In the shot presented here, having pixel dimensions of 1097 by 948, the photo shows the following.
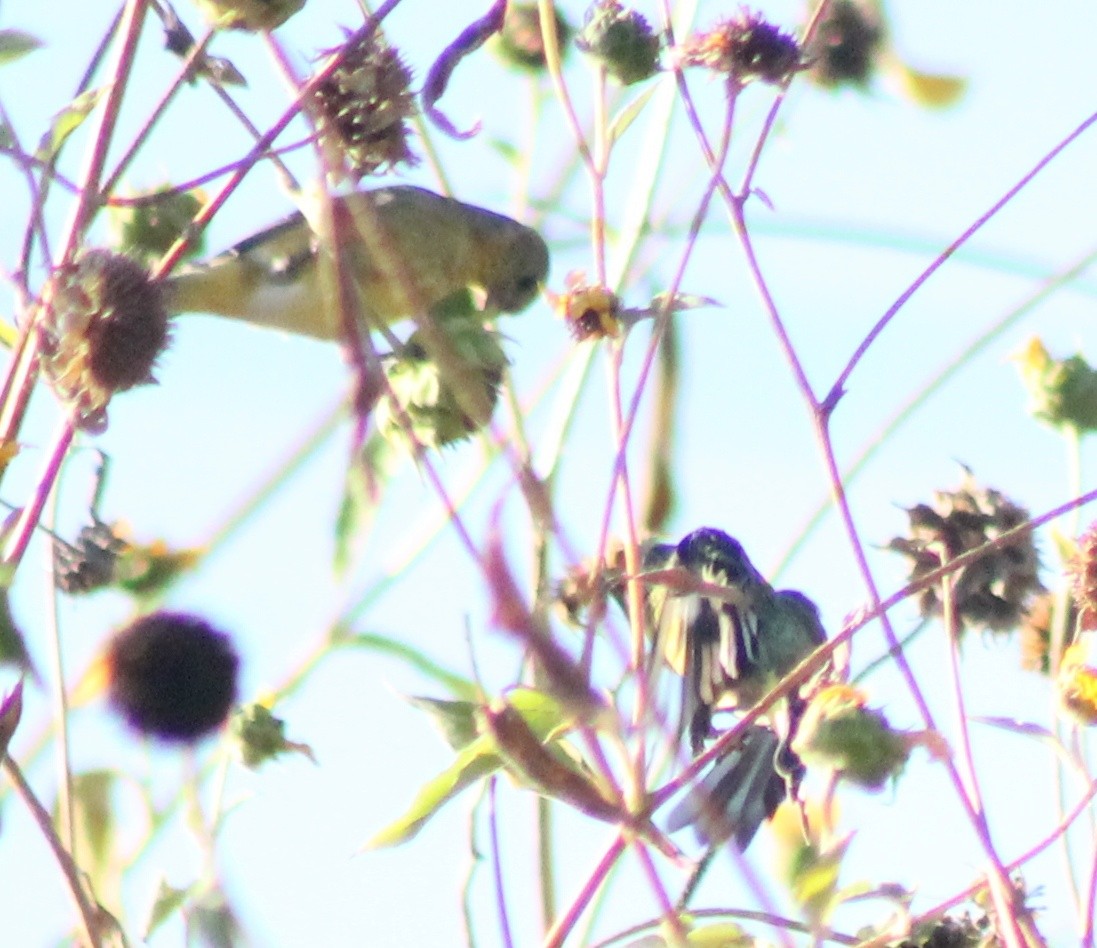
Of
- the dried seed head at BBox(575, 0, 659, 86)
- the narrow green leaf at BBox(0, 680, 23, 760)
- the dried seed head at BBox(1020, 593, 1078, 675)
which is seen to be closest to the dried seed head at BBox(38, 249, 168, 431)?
the narrow green leaf at BBox(0, 680, 23, 760)

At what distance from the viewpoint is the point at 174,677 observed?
1049 mm

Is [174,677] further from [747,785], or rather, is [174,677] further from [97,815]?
[747,785]

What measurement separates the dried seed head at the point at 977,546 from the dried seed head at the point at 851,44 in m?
0.46

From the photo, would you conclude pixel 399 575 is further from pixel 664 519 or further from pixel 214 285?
pixel 214 285

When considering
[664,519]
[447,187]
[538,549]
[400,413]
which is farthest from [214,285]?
[400,413]

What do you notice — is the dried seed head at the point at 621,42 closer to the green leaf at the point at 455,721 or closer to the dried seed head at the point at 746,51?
the dried seed head at the point at 746,51

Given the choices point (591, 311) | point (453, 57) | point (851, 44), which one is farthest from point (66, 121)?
point (851, 44)

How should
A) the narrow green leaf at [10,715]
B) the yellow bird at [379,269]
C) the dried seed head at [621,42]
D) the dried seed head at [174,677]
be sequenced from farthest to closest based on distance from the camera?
1. the yellow bird at [379,269]
2. the dried seed head at [621,42]
3. the dried seed head at [174,677]
4. the narrow green leaf at [10,715]

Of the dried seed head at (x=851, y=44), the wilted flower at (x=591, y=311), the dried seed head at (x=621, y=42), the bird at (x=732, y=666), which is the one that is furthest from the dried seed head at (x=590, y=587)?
the dried seed head at (x=851, y=44)

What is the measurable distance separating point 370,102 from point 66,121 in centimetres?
27

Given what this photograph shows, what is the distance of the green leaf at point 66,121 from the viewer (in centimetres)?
109

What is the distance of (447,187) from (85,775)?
20.9 inches

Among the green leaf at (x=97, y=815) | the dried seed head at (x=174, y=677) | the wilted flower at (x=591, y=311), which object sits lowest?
the green leaf at (x=97, y=815)

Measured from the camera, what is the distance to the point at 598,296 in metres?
1.25
